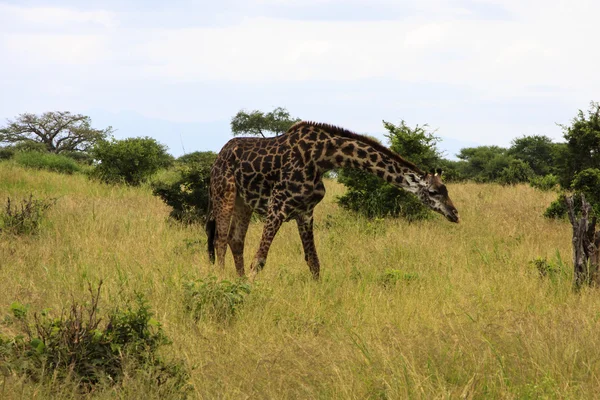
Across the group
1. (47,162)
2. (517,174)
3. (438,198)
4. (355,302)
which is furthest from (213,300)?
(517,174)

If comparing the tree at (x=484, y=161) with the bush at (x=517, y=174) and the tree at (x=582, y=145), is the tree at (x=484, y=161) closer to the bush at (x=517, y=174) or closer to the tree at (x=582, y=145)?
the bush at (x=517, y=174)

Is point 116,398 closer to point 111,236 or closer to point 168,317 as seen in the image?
point 168,317

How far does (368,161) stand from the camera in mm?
8742

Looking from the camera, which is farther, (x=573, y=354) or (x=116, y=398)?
(x=573, y=354)

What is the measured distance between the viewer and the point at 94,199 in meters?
15.6

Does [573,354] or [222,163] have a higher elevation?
[222,163]

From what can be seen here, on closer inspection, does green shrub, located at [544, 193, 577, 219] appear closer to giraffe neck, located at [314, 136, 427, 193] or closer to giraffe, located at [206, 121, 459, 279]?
giraffe, located at [206, 121, 459, 279]

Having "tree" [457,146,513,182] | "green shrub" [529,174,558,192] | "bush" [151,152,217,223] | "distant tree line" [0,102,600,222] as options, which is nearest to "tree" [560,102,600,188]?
"distant tree line" [0,102,600,222]

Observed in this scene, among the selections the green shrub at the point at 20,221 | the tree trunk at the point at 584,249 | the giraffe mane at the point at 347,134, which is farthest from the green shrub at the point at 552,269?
the green shrub at the point at 20,221

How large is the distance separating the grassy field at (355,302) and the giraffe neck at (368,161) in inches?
48.8

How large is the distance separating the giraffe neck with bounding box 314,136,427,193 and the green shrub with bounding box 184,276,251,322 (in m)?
2.23

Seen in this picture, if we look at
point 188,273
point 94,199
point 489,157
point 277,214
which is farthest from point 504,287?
point 489,157

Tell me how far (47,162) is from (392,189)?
14288 millimetres

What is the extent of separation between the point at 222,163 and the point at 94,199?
7.07 m
